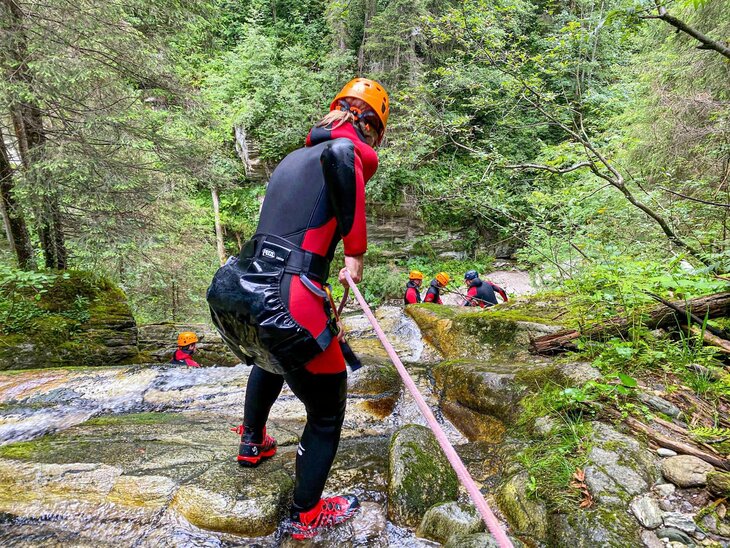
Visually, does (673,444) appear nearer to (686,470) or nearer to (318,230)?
(686,470)

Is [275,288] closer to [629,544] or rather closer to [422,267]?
[629,544]

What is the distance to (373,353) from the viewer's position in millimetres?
6707

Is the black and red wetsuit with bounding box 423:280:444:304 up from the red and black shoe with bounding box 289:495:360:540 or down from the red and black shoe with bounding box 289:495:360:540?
down

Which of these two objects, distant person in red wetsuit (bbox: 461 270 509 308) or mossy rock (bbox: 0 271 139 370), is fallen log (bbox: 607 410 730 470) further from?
mossy rock (bbox: 0 271 139 370)

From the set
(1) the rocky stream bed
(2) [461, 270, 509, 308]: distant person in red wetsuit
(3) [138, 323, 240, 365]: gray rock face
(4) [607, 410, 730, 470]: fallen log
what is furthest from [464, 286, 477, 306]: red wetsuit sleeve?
(4) [607, 410, 730, 470]: fallen log

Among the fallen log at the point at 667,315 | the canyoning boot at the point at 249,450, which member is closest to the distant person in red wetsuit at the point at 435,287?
the fallen log at the point at 667,315

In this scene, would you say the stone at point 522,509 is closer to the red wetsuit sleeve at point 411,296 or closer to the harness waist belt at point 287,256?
the harness waist belt at point 287,256

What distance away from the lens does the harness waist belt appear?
70.3 inches

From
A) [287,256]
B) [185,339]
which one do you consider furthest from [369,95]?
[185,339]

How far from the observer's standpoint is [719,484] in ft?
5.78

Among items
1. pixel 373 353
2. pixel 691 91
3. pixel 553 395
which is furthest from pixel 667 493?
pixel 691 91

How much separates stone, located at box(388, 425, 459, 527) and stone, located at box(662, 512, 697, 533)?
110 centimetres

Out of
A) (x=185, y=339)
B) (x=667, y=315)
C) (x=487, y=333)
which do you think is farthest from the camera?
(x=185, y=339)

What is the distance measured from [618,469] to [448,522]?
95 centimetres
